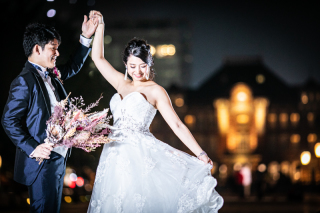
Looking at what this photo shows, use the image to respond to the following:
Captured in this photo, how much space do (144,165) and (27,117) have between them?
1.10 m

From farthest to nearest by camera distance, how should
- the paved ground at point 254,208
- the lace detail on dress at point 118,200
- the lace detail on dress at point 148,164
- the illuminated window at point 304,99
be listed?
the illuminated window at point 304,99
the paved ground at point 254,208
the lace detail on dress at point 148,164
the lace detail on dress at point 118,200

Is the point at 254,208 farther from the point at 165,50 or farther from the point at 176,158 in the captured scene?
the point at 165,50

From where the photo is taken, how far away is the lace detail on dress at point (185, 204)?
304cm

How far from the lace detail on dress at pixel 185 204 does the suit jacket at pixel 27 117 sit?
1.27 m

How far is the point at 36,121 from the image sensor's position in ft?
9.13

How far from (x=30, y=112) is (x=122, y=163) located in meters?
0.92

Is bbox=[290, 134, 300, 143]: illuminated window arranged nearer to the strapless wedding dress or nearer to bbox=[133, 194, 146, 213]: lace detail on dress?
the strapless wedding dress

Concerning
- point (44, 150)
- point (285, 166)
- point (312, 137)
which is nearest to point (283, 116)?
point (312, 137)

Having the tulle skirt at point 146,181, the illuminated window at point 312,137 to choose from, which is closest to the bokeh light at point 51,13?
the tulle skirt at point 146,181

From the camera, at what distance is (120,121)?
3.19 metres

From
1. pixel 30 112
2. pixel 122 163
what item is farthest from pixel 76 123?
pixel 122 163

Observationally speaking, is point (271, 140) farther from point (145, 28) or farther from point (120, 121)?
point (120, 121)

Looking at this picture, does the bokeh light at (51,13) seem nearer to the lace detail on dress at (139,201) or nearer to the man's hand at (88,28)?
the man's hand at (88,28)

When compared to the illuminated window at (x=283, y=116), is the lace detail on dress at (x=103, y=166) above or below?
below
